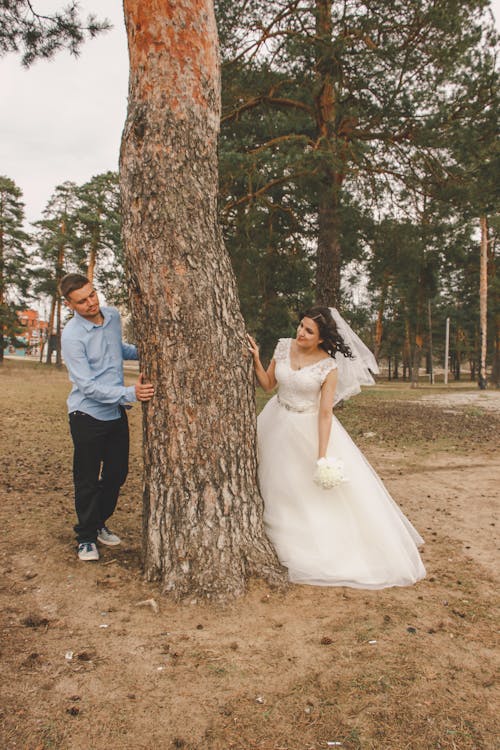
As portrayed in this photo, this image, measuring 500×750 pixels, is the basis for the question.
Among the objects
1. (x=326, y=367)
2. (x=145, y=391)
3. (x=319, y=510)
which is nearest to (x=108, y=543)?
(x=145, y=391)

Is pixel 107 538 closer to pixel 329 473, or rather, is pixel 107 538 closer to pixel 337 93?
pixel 329 473

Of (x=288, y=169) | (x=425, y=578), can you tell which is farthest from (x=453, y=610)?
(x=288, y=169)

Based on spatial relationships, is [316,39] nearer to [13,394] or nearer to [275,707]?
[275,707]

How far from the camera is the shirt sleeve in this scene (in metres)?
3.78

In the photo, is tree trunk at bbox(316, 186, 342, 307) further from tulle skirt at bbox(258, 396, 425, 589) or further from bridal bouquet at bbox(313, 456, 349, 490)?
bridal bouquet at bbox(313, 456, 349, 490)

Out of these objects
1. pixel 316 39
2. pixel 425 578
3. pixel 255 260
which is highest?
pixel 316 39

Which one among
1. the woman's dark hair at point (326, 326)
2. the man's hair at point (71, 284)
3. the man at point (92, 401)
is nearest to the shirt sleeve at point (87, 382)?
the man at point (92, 401)

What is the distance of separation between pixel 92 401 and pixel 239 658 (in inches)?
83.2

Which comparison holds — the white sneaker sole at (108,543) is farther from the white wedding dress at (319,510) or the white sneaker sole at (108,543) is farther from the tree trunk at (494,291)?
the tree trunk at (494,291)

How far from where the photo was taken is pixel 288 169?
10875mm

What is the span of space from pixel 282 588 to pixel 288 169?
9401 millimetres

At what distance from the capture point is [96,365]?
405cm

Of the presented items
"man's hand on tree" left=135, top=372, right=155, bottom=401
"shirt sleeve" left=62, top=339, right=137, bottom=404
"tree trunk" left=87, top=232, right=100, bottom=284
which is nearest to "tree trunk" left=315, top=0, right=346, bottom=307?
"shirt sleeve" left=62, top=339, right=137, bottom=404

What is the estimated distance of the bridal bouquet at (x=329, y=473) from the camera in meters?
3.78
